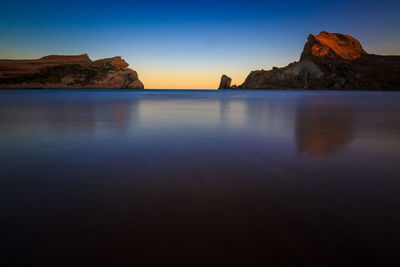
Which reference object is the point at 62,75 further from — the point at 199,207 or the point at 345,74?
the point at 345,74

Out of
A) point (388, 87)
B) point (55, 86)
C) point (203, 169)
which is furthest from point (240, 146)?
point (388, 87)

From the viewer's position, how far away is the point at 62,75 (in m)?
167

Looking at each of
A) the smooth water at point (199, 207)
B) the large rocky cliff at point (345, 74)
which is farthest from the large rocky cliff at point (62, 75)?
the smooth water at point (199, 207)

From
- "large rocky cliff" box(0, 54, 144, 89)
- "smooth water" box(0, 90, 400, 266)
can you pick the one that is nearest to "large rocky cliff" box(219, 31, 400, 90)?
"large rocky cliff" box(0, 54, 144, 89)

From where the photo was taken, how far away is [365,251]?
8.19 ft

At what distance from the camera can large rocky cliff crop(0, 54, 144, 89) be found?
152m

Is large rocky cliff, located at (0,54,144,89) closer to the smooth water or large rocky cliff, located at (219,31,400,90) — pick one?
large rocky cliff, located at (219,31,400,90)

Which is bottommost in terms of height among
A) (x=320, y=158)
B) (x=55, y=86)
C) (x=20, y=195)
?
(x=20, y=195)

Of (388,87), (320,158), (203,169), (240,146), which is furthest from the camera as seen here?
(388,87)

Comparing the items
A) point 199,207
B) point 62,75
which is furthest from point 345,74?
point 62,75

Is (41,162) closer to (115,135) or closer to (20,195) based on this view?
(20,195)

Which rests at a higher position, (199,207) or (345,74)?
(345,74)

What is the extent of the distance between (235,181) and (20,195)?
4.59m

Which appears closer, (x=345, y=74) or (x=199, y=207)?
(x=199, y=207)
